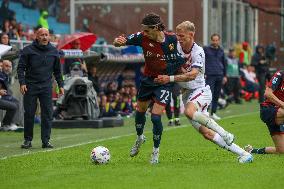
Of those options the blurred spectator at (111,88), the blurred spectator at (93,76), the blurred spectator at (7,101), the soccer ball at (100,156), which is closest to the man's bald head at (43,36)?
the blurred spectator at (7,101)

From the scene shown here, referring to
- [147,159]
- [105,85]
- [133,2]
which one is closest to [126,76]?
[105,85]

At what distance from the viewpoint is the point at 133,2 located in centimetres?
3844

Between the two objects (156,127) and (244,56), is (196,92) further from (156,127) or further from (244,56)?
(244,56)

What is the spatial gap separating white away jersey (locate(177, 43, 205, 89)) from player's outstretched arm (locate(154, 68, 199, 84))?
0.52 ft

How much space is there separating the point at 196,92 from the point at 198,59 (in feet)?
1.74

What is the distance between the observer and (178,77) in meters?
15.1

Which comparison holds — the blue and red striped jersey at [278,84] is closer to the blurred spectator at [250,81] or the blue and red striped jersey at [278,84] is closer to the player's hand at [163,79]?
the player's hand at [163,79]

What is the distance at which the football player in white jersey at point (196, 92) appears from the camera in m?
15.0

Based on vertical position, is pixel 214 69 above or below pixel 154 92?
below

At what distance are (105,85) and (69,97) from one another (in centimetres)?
626

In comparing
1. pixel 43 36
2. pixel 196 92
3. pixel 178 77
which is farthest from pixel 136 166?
pixel 43 36

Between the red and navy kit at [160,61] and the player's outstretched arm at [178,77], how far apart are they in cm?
29

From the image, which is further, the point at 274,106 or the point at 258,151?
the point at 258,151

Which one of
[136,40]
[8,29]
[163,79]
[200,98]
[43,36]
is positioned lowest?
[200,98]
